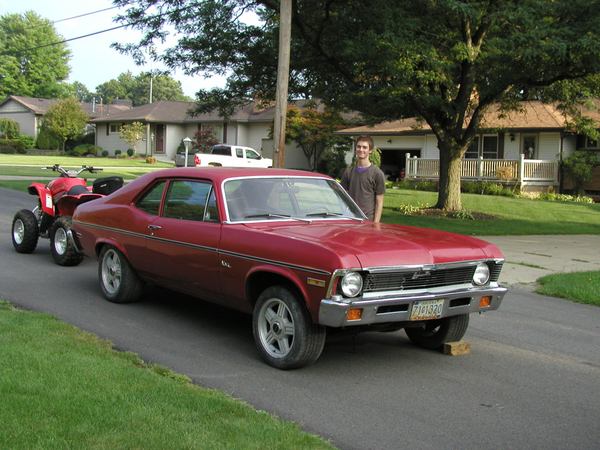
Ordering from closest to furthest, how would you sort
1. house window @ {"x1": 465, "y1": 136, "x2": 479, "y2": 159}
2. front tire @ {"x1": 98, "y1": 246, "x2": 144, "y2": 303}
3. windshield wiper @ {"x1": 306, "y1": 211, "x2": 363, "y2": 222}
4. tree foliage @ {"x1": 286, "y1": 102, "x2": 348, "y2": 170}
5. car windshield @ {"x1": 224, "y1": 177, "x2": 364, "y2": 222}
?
car windshield @ {"x1": 224, "y1": 177, "x2": 364, "y2": 222}, windshield wiper @ {"x1": 306, "y1": 211, "x2": 363, "y2": 222}, front tire @ {"x1": 98, "y1": 246, "x2": 144, "y2": 303}, house window @ {"x1": 465, "y1": 136, "x2": 479, "y2": 159}, tree foliage @ {"x1": 286, "y1": 102, "x2": 348, "y2": 170}

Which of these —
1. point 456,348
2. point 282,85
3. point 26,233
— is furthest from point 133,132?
point 456,348

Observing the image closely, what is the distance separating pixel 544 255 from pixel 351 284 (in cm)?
886

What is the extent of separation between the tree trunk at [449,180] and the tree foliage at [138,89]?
128723 millimetres

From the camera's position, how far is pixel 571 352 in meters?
6.43

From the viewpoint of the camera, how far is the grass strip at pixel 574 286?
8.98 meters

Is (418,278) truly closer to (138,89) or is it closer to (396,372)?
(396,372)

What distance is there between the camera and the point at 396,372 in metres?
5.59

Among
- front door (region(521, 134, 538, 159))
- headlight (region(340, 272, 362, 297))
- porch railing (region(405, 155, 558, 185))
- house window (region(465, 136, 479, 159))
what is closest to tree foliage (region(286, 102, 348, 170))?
house window (region(465, 136, 479, 159))

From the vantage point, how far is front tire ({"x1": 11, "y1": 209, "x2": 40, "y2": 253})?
10.6 metres

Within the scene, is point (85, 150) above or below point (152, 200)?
above

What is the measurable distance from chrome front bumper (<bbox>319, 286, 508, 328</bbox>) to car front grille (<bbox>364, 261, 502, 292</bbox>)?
8 cm

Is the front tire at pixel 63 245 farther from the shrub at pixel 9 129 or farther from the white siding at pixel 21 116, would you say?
the white siding at pixel 21 116

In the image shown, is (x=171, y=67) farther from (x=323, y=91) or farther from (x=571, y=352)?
(x=571, y=352)

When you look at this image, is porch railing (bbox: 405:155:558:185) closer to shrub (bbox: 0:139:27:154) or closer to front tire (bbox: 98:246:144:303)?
front tire (bbox: 98:246:144:303)
